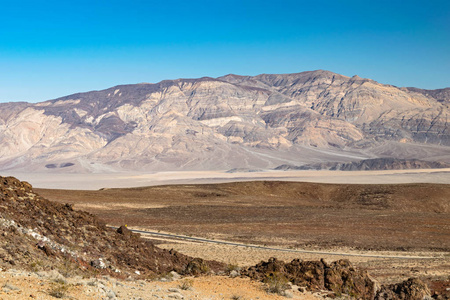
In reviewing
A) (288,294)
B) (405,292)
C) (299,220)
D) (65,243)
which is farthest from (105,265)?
(299,220)

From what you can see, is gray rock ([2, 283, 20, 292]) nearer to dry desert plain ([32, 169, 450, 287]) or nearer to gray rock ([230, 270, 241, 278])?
gray rock ([230, 270, 241, 278])

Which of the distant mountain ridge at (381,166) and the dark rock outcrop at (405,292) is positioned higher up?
the dark rock outcrop at (405,292)

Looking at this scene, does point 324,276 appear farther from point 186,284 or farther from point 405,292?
point 186,284

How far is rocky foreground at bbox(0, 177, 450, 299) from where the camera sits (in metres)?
11.1

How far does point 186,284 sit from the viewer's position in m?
12.0

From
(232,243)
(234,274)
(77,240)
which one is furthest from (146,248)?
(232,243)

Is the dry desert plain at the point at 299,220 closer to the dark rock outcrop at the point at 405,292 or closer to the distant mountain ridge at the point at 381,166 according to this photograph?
the dark rock outcrop at the point at 405,292

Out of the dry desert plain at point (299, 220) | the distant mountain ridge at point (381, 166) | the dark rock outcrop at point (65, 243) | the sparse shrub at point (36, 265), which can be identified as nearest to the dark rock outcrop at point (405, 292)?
the dry desert plain at point (299, 220)

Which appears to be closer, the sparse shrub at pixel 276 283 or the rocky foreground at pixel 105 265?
the rocky foreground at pixel 105 265

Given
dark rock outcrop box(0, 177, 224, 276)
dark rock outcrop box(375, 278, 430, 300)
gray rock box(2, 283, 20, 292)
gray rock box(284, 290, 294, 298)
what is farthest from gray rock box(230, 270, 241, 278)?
gray rock box(2, 283, 20, 292)

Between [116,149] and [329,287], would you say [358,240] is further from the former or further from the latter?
[116,149]

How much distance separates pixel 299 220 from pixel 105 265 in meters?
29.7

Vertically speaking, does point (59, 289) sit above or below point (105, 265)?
above

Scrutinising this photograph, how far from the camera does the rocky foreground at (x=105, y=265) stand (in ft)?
36.4
